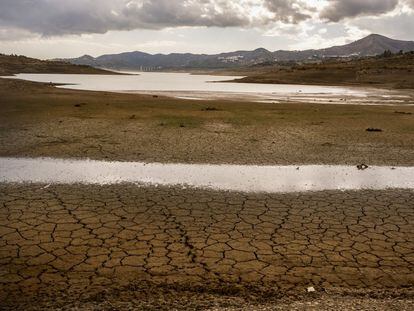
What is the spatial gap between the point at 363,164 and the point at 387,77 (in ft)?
182

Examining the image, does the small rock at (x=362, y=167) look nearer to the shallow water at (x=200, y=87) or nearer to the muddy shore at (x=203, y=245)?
the muddy shore at (x=203, y=245)

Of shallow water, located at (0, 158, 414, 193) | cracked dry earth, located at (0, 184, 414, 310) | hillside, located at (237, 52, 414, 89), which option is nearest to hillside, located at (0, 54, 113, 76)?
hillside, located at (237, 52, 414, 89)

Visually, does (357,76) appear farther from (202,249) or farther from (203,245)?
(202,249)

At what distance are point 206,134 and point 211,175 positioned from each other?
20.5 ft

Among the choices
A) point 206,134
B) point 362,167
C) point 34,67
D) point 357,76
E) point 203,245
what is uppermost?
point 34,67

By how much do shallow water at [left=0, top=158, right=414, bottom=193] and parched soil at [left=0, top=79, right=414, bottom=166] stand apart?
878 millimetres

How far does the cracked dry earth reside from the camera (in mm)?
5035

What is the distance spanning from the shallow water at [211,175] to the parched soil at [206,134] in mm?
878

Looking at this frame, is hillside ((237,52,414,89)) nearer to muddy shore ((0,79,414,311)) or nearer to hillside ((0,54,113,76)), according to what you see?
muddy shore ((0,79,414,311))

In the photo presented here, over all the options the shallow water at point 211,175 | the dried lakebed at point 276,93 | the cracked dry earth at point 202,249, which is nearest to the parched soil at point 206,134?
the shallow water at point 211,175

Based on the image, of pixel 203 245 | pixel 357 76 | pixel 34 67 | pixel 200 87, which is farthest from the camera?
pixel 34 67

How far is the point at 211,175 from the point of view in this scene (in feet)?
36.4

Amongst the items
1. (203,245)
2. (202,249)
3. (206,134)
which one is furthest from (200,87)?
(202,249)

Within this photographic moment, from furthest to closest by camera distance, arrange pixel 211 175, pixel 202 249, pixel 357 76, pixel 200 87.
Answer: pixel 357 76 < pixel 200 87 < pixel 211 175 < pixel 202 249
